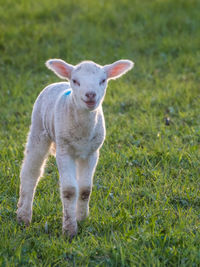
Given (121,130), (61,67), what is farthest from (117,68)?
(121,130)

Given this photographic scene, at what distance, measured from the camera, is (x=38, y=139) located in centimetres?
468

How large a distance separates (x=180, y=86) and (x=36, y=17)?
4.66 metres

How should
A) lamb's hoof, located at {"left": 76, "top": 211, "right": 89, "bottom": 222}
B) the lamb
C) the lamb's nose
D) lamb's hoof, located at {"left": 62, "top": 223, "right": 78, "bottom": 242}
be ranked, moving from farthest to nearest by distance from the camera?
1. lamb's hoof, located at {"left": 76, "top": 211, "right": 89, "bottom": 222}
2. lamb's hoof, located at {"left": 62, "top": 223, "right": 78, "bottom": 242}
3. the lamb
4. the lamb's nose

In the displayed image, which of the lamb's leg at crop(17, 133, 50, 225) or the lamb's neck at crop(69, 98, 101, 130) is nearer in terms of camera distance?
the lamb's neck at crop(69, 98, 101, 130)

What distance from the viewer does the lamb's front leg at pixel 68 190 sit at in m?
4.28

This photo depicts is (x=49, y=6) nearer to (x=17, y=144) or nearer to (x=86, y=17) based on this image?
(x=86, y=17)

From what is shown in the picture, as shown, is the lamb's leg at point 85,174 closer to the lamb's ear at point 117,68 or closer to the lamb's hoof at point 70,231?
the lamb's hoof at point 70,231

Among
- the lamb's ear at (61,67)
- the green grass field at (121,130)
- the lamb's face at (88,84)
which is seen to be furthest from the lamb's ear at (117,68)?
the green grass field at (121,130)

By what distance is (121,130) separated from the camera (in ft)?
22.4

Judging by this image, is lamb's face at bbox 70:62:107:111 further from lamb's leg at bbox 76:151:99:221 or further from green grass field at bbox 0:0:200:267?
green grass field at bbox 0:0:200:267

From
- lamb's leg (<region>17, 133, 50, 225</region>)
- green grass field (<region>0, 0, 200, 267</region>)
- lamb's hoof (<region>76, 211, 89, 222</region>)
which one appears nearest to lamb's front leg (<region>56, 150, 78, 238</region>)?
green grass field (<region>0, 0, 200, 267</region>)

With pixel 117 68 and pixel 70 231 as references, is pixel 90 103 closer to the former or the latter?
pixel 117 68

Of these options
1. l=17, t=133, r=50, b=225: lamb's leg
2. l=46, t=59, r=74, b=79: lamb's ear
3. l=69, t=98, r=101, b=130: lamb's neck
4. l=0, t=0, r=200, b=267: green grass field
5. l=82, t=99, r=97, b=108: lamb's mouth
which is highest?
l=46, t=59, r=74, b=79: lamb's ear

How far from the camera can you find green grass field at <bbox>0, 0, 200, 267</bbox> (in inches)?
162
